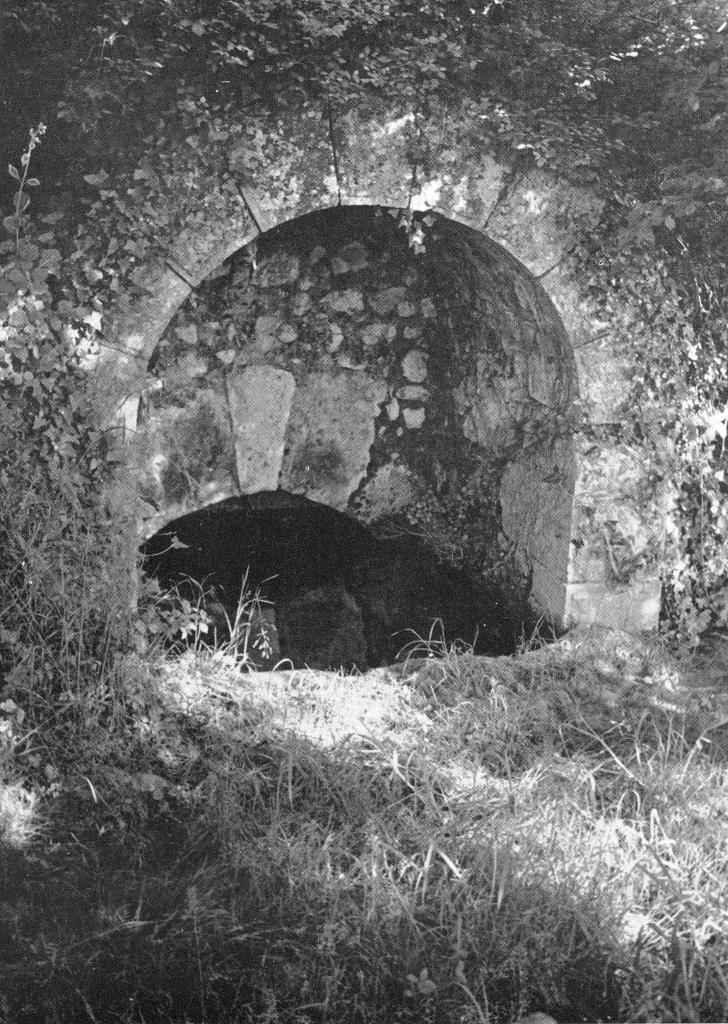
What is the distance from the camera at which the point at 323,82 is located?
13.6 feet

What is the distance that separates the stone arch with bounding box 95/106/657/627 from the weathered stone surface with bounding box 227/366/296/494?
875mm

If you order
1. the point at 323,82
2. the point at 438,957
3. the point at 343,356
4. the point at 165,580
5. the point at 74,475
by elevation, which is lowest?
the point at 438,957

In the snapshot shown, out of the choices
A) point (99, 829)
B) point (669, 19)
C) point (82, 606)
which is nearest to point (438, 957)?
point (99, 829)

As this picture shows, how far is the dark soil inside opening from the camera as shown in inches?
193

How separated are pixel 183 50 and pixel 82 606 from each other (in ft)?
6.20

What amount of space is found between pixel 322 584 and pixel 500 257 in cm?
166

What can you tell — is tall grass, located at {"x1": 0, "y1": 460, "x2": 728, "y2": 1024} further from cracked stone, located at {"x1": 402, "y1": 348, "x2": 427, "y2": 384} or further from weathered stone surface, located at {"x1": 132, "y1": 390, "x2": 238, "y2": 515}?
cracked stone, located at {"x1": 402, "y1": 348, "x2": 427, "y2": 384}

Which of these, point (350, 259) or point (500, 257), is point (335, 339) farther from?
point (500, 257)

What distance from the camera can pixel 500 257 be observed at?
464 centimetres

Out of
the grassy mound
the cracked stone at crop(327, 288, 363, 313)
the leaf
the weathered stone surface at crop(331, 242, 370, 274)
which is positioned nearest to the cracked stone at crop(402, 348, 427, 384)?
the cracked stone at crop(327, 288, 363, 313)

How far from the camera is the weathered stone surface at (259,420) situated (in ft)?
A: 17.0

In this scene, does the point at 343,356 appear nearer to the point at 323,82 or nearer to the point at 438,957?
the point at 323,82

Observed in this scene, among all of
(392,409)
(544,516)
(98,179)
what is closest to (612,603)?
(544,516)

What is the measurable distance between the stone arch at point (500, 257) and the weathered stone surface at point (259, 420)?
0.87 meters
